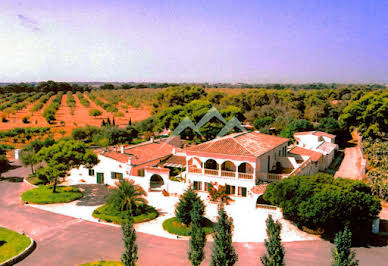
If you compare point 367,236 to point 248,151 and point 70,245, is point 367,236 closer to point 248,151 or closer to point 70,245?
point 248,151

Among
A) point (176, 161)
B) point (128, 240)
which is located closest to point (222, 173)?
point (176, 161)

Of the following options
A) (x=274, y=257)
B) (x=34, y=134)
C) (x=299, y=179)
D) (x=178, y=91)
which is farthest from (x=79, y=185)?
(x=178, y=91)

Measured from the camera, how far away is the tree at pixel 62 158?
30355 mm

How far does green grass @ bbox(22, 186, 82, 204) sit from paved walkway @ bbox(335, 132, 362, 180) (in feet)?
94.2

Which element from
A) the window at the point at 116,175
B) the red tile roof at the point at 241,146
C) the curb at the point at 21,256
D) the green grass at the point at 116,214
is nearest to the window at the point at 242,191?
the red tile roof at the point at 241,146

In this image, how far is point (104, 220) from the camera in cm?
2633

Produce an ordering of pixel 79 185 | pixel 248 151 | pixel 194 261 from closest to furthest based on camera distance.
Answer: pixel 194 261 → pixel 248 151 → pixel 79 185

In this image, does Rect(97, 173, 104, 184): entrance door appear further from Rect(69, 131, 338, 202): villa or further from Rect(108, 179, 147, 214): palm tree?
Rect(108, 179, 147, 214): palm tree

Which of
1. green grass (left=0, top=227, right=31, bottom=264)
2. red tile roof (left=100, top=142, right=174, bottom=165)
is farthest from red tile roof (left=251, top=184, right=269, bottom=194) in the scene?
green grass (left=0, top=227, right=31, bottom=264)

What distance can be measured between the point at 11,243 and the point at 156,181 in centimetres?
1542

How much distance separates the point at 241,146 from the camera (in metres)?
32.1

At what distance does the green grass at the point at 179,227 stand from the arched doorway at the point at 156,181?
813 cm

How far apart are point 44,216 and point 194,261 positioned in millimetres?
16493

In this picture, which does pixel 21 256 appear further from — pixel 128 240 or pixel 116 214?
pixel 128 240
